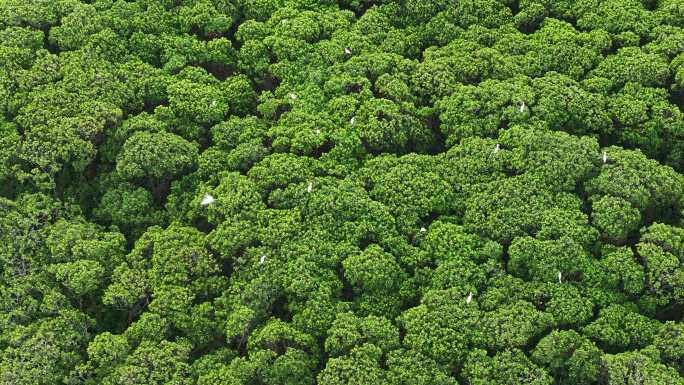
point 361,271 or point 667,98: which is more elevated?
point 667,98

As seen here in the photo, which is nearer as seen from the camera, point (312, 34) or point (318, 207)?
point (318, 207)

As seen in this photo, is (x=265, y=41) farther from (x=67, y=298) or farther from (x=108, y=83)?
(x=67, y=298)

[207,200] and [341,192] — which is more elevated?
[341,192]

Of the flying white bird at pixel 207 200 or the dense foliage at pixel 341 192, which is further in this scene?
the flying white bird at pixel 207 200

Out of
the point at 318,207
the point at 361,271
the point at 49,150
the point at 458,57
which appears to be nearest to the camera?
the point at 361,271

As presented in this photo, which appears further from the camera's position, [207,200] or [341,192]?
[207,200]

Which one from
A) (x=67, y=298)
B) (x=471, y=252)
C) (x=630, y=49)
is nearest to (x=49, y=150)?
(x=67, y=298)

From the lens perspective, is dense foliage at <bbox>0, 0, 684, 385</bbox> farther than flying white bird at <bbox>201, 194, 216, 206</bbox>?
No

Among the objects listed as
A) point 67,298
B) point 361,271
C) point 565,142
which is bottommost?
point 67,298
